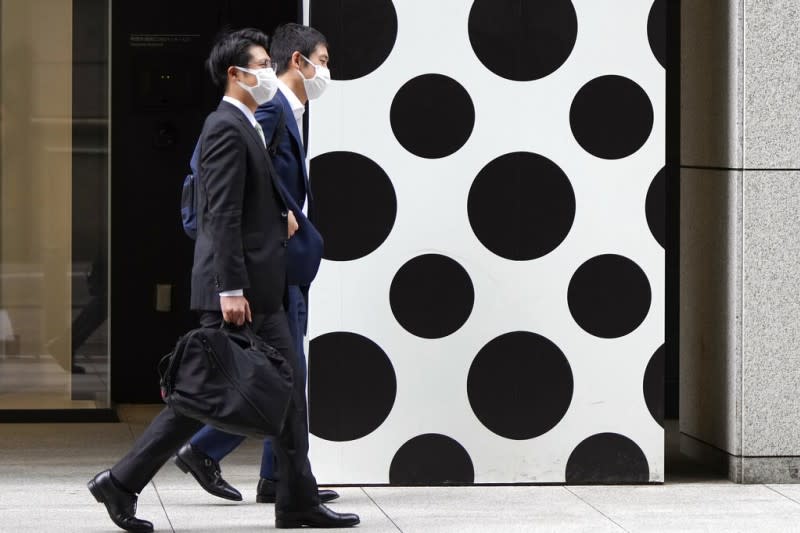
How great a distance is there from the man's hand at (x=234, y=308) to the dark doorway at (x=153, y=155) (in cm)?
464

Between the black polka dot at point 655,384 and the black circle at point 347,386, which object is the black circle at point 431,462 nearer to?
the black circle at point 347,386

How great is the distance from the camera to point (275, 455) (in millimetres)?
6410

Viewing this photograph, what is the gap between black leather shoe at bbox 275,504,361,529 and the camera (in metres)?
6.26

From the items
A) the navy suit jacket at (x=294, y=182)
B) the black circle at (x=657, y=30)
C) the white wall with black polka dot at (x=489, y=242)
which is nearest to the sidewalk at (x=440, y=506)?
the white wall with black polka dot at (x=489, y=242)

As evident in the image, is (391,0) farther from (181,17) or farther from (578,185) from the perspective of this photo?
(181,17)

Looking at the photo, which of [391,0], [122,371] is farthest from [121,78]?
[391,0]

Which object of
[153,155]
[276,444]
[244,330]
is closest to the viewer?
[244,330]

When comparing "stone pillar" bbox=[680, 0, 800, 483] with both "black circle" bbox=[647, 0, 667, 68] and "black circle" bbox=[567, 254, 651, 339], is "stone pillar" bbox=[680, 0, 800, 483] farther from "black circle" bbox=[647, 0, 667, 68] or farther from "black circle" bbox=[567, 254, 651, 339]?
"black circle" bbox=[567, 254, 651, 339]

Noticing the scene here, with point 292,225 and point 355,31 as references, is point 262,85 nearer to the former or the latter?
point 292,225

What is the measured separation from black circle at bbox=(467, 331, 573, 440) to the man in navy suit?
931 mm

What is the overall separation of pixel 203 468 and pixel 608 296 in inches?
83.1

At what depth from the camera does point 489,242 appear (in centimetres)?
728

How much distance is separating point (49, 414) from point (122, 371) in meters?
0.73

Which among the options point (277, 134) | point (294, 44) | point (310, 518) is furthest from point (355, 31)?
point (310, 518)
